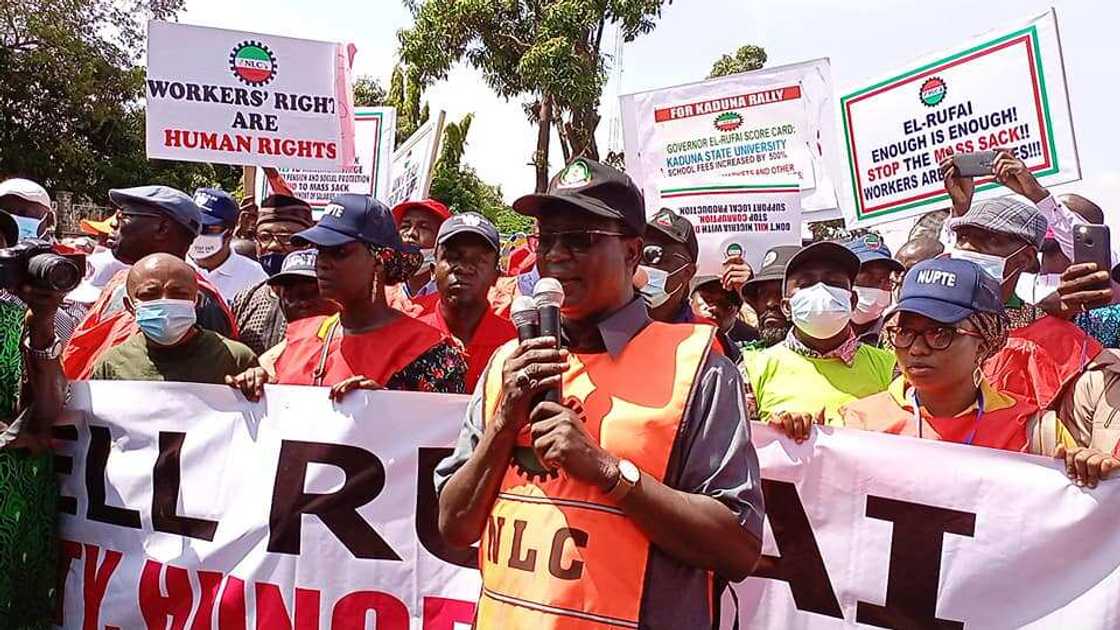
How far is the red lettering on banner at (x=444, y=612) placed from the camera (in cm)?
341

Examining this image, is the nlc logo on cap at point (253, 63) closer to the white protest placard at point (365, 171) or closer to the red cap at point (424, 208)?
the white protest placard at point (365, 171)

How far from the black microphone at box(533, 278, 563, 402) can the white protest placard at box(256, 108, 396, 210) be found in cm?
656

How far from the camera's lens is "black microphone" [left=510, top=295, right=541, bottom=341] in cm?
200

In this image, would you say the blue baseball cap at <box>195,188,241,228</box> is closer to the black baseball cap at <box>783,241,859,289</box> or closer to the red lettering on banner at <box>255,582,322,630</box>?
the red lettering on banner at <box>255,582,322,630</box>

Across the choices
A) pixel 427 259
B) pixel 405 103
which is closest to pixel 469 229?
pixel 427 259

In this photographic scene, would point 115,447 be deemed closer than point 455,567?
No

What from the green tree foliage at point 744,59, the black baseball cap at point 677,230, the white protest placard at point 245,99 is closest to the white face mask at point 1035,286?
the black baseball cap at point 677,230

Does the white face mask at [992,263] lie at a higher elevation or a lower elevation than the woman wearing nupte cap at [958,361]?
higher

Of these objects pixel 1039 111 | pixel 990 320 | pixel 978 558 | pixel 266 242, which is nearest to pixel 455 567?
pixel 978 558

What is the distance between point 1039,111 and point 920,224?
0.88 m

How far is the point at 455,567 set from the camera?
3.45 meters

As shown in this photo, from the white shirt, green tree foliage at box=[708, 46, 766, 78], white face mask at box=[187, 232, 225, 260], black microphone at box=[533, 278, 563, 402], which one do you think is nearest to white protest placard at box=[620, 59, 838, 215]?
the white shirt

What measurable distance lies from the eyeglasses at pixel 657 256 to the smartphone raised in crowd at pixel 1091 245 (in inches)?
A: 60.5

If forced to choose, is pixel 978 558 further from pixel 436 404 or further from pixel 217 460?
pixel 217 460
